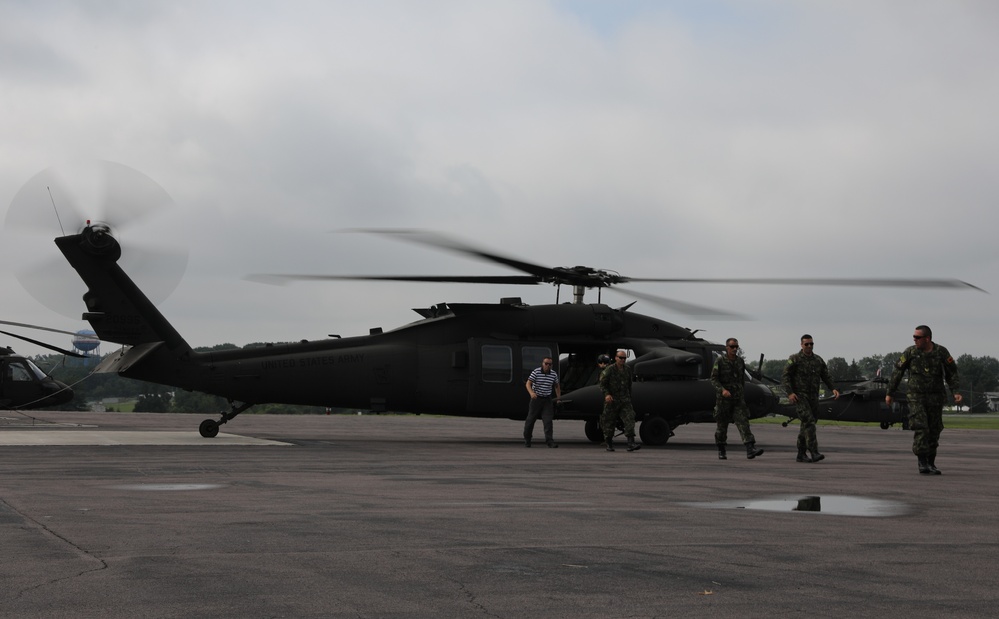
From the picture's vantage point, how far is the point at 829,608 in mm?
5289

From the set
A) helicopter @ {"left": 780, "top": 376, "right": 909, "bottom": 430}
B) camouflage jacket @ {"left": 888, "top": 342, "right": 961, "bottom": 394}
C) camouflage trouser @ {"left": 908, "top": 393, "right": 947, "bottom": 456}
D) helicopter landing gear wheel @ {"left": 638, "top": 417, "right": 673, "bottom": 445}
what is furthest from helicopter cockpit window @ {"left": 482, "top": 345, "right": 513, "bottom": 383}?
helicopter @ {"left": 780, "top": 376, "right": 909, "bottom": 430}

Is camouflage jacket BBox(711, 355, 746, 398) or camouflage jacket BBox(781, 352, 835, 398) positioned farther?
camouflage jacket BBox(711, 355, 746, 398)

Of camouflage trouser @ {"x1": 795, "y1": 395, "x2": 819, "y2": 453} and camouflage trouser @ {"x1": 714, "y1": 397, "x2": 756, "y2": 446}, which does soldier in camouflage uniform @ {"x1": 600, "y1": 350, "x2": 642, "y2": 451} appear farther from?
camouflage trouser @ {"x1": 795, "y1": 395, "x2": 819, "y2": 453}

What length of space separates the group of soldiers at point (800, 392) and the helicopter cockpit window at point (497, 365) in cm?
81

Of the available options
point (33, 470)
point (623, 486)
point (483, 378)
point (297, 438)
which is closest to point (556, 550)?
point (623, 486)

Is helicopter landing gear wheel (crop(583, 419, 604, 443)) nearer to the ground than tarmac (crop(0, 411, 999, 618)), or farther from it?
farther from it

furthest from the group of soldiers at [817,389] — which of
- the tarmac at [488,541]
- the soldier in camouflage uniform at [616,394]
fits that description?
the soldier in camouflage uniform at [616,394]

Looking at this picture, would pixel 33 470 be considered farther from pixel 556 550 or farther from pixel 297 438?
pixel 297 438

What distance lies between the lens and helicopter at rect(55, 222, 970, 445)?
835 inches

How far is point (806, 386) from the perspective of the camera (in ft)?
54.3

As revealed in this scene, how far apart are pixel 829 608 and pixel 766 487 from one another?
6.68m

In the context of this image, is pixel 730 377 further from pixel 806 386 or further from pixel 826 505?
pixel 826 505

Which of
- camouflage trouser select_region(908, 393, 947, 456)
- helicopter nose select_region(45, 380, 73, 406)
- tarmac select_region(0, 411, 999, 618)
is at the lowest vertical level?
tarmac select_region(0, 411, 999, 618)

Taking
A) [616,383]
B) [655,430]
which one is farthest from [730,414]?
[655,430]
